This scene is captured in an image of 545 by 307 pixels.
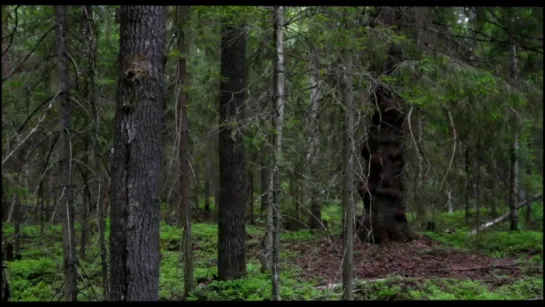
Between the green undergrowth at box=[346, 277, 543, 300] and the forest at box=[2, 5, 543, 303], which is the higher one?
the forest at box=[2, 5, 543, 303]

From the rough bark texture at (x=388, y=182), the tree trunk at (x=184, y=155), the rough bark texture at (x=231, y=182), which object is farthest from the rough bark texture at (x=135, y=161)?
the rough bark texture at (x=388, y=182)

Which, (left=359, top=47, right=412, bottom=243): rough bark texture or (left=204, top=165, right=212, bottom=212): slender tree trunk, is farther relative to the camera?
(left=204, top=165, right=212, bottom=212): slender tree trunk

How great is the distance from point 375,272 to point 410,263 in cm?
90

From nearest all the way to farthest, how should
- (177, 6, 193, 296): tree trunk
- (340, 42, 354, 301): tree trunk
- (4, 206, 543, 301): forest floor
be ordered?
(340, 42, 354, 301): tree trunk → (4, 206, 543, 301): forest floor → (177, 6, 193, 296): tree trunk

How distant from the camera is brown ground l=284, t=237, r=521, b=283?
27.9ft

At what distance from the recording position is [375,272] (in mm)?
9016

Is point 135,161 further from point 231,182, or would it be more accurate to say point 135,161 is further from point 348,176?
point 231,182

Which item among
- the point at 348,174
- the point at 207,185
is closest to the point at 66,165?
the point at 348,174

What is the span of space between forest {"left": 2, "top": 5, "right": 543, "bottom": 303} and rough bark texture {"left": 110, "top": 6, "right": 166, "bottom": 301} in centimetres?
1

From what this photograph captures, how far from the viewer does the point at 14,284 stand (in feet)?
33.4

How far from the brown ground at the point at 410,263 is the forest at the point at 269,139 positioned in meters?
0.06

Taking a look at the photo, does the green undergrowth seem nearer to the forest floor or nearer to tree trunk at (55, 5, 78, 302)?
the forest floor

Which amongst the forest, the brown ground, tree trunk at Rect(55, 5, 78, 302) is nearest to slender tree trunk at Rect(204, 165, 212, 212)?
the forest

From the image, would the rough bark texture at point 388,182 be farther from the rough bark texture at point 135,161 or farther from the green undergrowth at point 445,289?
the rough bark texture at point 135,161
